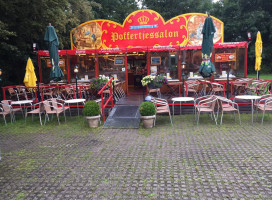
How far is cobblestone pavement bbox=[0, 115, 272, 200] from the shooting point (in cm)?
355

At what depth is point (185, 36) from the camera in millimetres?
12992

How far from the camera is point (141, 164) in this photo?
451cm

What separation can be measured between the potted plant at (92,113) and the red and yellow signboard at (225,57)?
7699 mm

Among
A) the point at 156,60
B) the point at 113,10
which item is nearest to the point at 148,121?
the point at 156,60

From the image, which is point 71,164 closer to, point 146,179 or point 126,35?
point 146,179

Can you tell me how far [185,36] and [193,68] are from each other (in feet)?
6.05

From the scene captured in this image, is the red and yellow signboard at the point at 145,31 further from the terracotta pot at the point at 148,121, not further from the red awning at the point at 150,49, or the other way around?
the terracotta pot at the point at 148,121

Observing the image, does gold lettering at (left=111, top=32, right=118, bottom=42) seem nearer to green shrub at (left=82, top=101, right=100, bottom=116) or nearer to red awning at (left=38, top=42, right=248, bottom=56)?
red awning at (left=38, top=42, right=248, bottom=56)

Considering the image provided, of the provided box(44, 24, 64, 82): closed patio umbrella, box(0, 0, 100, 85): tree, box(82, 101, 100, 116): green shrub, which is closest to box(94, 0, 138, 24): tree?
box(0, 0, 100, 85): tree

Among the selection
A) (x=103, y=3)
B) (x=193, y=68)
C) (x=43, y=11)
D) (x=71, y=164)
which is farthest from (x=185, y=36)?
(x=103, y=3)

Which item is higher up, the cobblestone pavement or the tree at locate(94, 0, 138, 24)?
the tree at locate(94, 0, 138, 24)

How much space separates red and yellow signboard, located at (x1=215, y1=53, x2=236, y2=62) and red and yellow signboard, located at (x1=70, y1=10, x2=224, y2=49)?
110 centimetres

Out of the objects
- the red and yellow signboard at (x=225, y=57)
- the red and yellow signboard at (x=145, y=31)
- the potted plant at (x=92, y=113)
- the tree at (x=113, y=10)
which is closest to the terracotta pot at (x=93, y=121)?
the potted plant at (x=92, y=113)

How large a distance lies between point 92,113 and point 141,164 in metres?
3.25
